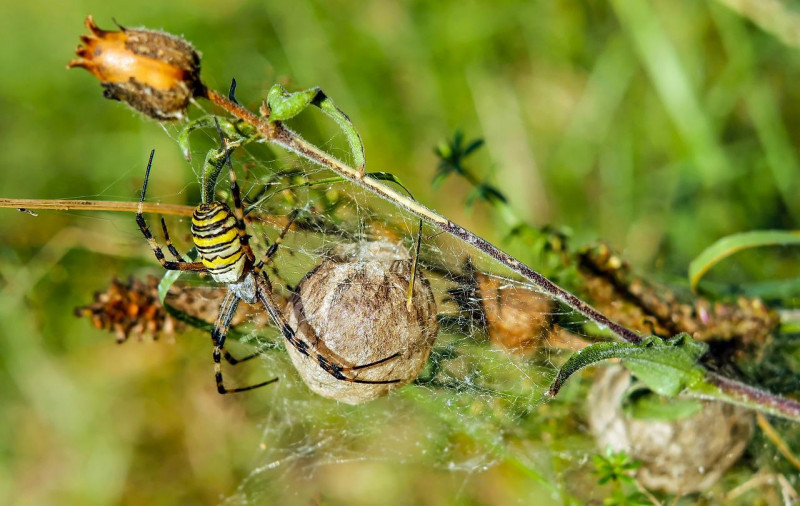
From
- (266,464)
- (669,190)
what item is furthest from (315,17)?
(266,464)

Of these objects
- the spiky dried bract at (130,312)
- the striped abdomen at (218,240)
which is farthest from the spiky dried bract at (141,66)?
the spiky dried bract at (130,312)

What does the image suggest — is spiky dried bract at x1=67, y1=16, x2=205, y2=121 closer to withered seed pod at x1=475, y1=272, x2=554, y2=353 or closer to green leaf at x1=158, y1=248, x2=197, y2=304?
green leaf at x1=158, y1=248, x2=197, y2=304

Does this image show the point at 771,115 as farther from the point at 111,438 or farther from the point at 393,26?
the point at 111,438

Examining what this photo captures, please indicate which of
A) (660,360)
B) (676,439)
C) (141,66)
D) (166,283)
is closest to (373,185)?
(141,66)

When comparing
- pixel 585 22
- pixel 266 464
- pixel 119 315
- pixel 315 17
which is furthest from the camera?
pixel 315 17

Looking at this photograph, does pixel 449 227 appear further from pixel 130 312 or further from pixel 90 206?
pixel 130 312

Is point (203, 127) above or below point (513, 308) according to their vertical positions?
above

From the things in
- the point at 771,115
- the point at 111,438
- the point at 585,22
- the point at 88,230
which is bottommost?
the point at 111,438
